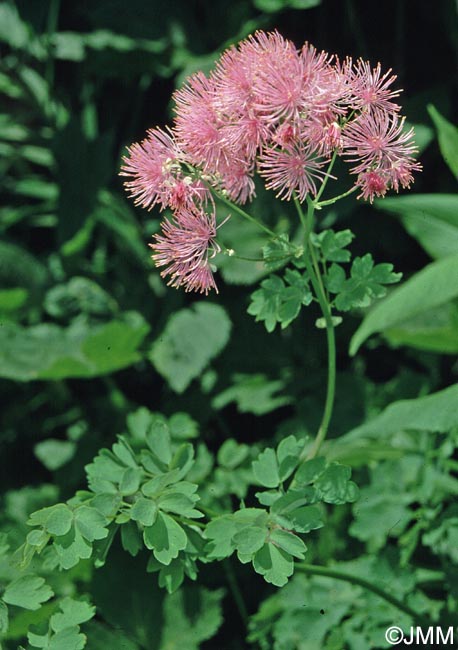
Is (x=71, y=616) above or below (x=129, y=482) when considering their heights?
below

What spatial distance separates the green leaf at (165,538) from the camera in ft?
Answer: 2.68

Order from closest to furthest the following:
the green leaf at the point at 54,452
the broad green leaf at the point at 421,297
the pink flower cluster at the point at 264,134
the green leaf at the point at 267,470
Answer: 1. the pink flower cluster at the point at 264,134
2. the green leaf at the point at 267,470
3. the broad green leaf at the point at 421,297
4. the green leaf at the point at 54,452

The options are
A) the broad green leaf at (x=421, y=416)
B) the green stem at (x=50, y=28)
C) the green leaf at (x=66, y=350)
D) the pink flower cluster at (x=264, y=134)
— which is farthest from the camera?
the green stem at (x=50, y=28)

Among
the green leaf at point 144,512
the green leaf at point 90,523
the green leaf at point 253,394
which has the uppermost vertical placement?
the green leaf at point 144,512

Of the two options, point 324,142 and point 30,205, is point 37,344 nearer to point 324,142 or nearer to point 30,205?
point 30,205

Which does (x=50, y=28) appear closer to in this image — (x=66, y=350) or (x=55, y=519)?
(x=66, y=350)

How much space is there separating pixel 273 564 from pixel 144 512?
140mm

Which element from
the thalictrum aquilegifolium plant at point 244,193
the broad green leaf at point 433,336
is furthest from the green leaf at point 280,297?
the broad green leaf at point 433,336

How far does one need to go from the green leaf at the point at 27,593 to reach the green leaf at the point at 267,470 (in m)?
0.25

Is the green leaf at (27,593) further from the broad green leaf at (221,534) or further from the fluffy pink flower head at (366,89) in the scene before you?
the fluffy pink flower head at (366,89)

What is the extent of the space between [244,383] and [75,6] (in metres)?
1.12

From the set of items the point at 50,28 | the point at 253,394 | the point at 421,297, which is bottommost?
the point at 253,394

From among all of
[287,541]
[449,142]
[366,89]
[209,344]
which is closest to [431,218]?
[449,142]

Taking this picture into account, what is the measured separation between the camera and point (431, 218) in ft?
4.91
